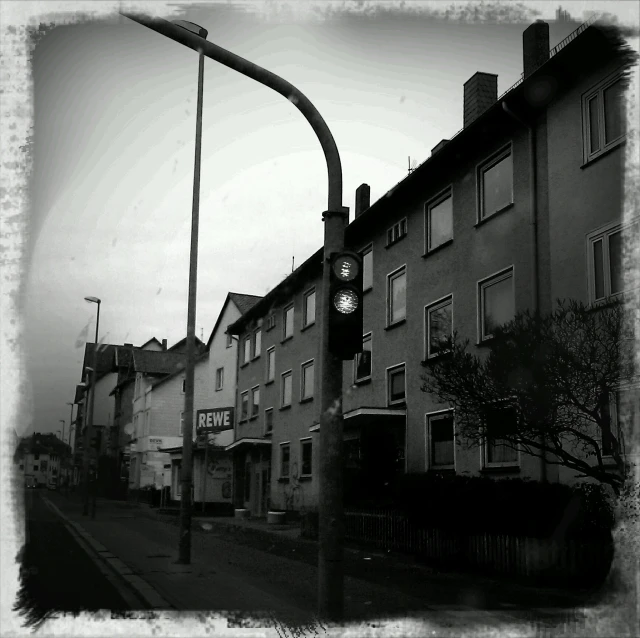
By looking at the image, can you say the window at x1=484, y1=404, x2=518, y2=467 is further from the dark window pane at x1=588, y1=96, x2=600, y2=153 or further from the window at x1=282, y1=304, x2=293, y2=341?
the window at x1=282, y1=304, x2=293, y2=341

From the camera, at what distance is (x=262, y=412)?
32.9 metres

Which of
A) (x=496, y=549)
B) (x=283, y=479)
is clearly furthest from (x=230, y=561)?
(x=283, y=479)

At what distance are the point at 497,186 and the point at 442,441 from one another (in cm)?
588

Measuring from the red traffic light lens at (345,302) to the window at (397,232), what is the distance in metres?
14.7

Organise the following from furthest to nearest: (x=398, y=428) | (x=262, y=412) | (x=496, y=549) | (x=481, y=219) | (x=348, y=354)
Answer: (x=262, y=412)
(x=398, y=428)
(x=481, y=219)
(x=496, y=549)
(x=348, y=354)

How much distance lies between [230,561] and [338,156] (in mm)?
8761

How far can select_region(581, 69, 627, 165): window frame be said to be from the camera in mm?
12977

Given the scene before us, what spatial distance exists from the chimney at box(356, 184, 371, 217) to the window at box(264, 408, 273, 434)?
9547mm

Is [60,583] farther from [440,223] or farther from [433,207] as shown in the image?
[433,207]

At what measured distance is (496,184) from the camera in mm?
17188

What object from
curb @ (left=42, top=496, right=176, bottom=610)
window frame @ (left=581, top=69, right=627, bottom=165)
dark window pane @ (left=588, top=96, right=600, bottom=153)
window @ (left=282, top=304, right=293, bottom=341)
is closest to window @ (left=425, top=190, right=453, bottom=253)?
window frame @ (left=581, top=69, right=627, bottom=165)

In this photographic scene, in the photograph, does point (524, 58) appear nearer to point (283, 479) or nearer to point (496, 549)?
point (496, 549)

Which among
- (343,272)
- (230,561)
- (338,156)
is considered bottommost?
(230,561)

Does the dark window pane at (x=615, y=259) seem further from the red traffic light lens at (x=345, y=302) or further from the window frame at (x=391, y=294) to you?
the window frame at (x=391, y=294)
